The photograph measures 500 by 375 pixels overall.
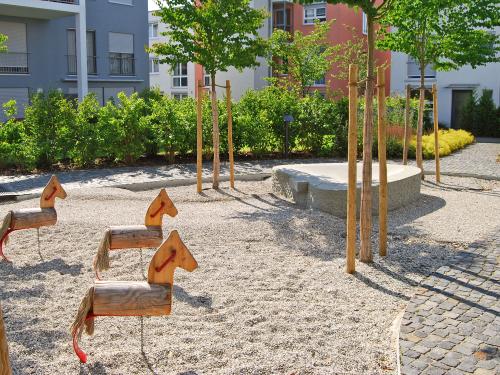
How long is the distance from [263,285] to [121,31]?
29.9 meters

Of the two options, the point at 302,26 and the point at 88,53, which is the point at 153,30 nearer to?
the point at 302,26

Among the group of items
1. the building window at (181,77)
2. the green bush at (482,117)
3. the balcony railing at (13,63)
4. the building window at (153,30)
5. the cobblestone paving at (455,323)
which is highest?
the building window at (153,30)

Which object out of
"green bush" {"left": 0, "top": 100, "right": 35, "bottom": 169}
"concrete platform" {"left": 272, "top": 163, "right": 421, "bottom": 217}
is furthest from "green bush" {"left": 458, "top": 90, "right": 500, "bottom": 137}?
"green bush" {"left": 0, "top": 100, "right": 35, "bottom": 169}

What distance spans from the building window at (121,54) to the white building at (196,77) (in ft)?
4.35

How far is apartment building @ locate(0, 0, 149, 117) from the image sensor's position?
96.6 feet

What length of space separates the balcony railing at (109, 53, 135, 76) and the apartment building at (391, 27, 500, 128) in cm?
1413

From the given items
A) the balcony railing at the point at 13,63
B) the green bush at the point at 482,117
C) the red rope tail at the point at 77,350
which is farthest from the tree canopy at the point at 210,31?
the green bush at the point at 482,117

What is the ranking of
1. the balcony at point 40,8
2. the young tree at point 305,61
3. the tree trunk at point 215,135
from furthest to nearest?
the young tree at point 305,61 → the balcony at point 40,8 → the tree trunk at point 215,135

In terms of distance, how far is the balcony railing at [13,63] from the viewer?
29438 mm

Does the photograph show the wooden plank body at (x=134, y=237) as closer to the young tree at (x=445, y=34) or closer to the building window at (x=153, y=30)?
the young tree at (x=445, y=34)

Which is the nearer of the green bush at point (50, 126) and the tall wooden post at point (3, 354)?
the tall wooden post at point (3, 354)

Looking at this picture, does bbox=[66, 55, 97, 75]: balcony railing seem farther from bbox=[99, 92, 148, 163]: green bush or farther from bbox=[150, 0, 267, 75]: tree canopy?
bbox=[150, 0, 267, 75]: tree canopy

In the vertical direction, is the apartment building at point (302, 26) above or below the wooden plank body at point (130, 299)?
above

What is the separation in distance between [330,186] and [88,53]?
25.8 m
